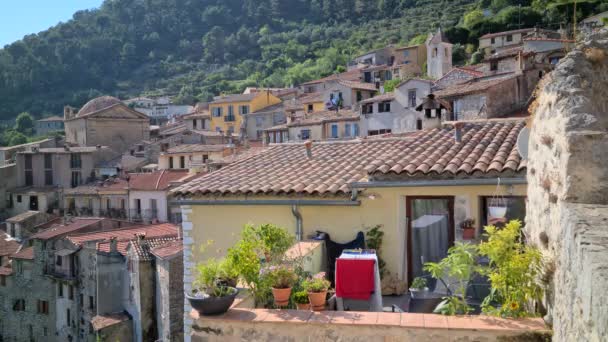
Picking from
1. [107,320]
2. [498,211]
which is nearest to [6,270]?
[107,320]

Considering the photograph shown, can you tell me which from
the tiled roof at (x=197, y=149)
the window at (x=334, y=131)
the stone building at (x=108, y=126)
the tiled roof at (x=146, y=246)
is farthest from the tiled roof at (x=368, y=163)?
the stone building at (x=108, y=126)

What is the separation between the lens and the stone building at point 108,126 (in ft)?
205

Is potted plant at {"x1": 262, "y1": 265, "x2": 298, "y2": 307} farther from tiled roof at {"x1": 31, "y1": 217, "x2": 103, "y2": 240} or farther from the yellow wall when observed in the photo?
tiled roof at {"x1": 31, "y1": 217, "x2": 103, "y2": 240}

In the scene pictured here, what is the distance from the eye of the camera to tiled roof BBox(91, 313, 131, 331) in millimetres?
28212

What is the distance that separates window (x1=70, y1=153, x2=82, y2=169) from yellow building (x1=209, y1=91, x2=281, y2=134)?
65.0 ft

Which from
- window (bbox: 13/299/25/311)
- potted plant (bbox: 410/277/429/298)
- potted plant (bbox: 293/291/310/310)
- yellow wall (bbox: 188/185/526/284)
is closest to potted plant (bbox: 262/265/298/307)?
potted plant (bbox: 293/291/310/310)

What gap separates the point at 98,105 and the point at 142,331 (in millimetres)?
43236

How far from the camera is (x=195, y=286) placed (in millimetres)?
6305

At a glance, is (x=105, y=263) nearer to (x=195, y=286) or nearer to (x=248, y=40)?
(x=195, y=286)

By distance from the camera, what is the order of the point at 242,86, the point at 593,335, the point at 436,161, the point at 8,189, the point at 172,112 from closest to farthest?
the point at 593,335 → the point at 436,161 → the point at 8,189 → the point at 172,112 → the point at 242,86

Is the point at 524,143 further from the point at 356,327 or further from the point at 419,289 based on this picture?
the point at 356,327

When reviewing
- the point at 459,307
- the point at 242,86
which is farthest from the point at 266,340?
the point at 242,86

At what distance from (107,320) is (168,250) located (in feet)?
19.0

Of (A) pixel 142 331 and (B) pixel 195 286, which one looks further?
(A) pixel 142 331
